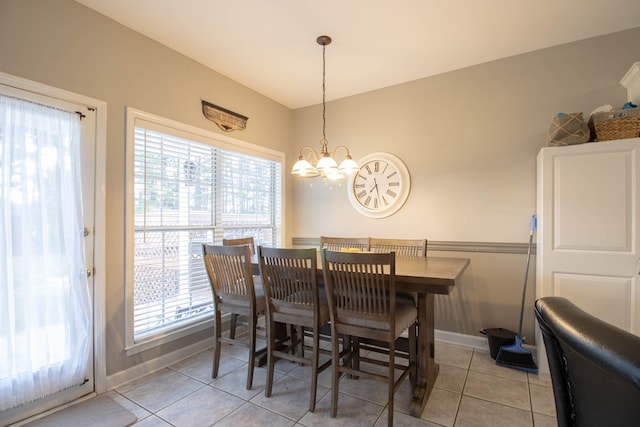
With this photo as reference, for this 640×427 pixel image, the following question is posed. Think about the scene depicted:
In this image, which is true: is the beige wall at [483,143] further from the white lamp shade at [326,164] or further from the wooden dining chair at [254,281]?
the wooden dining chair at [254,281]

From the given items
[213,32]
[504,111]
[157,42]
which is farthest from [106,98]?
[504,111]

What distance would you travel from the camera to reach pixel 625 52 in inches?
97.6

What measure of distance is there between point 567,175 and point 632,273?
2.56ft

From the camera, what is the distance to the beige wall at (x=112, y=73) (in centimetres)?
190

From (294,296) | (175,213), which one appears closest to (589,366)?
(294,296)

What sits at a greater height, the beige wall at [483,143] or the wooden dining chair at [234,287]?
the beige wall at [483,143]

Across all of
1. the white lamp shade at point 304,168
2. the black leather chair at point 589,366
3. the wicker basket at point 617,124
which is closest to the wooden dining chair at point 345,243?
the white lamp shade at point 304,168

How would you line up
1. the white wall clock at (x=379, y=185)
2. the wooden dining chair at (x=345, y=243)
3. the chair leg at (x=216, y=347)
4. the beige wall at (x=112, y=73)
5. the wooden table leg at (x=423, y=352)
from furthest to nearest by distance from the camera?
the white wall clock at (x=379, y=185)
the wooden dining chair at (x=345, y=243)
the chair leg at (x=216, y=347)
the wooden table leg at (x=423, y=352)
the beige wall at (x=112, y=73)

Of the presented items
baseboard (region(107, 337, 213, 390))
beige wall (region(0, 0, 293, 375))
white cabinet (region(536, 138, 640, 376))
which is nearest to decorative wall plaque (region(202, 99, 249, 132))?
beige wall (region(0, 0, 293, 375))

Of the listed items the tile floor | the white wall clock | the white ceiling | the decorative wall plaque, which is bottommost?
the tile floor

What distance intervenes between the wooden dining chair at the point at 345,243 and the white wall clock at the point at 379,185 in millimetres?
582

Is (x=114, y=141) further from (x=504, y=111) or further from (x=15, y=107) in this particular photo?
(x=504, y=111)

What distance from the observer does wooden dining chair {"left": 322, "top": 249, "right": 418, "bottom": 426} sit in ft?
5.75

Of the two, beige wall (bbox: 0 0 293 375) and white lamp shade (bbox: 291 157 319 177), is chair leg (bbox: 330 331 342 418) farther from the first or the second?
beige wall (bbox: 0 0 293 375)
